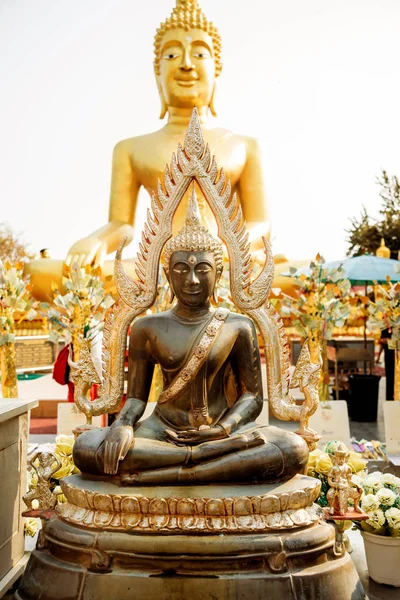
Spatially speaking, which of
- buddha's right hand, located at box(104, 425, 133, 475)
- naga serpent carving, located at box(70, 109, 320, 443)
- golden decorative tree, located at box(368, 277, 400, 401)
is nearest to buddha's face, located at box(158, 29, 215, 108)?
golden decorative tree, located at box(368, 277, 400, 401)

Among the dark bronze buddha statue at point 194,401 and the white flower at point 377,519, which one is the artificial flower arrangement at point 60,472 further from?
the white flower at point 377,519

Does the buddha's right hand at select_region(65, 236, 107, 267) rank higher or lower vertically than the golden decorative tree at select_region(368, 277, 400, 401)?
higher

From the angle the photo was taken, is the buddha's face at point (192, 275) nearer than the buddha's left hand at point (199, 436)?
No

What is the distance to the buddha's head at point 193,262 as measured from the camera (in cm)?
369

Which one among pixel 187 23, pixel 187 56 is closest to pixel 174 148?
pixel 187 56

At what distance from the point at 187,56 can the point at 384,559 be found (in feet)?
26.0

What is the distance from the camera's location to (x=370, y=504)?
369cm

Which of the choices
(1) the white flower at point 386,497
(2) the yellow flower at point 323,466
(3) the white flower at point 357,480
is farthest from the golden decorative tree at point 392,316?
(1) the white flower at point 386,497

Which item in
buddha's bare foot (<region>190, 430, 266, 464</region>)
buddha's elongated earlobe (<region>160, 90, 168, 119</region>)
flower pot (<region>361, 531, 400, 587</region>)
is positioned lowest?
flower pot (<region>361, 531, 400, 587</region>)

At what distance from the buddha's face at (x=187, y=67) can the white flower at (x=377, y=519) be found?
25.1 feet

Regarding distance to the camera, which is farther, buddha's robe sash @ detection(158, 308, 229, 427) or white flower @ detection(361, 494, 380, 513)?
white flower @ detection(361, 494, 380, 513)

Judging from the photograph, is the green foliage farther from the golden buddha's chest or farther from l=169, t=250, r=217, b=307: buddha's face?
the golden buddha's chest

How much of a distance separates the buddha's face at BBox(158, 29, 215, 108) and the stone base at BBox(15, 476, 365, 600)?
792cm

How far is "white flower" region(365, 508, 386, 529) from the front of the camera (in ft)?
12.0
